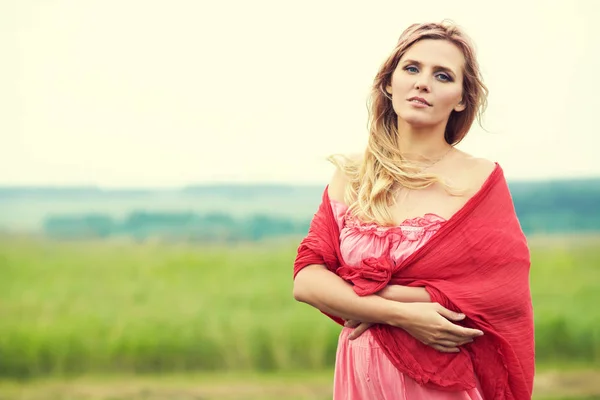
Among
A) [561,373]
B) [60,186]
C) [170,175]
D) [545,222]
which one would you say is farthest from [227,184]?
[561,373]

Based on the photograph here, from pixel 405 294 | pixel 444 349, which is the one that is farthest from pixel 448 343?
pixel 405 294

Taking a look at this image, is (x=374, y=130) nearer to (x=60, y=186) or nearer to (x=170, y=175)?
(x=170, y=175)

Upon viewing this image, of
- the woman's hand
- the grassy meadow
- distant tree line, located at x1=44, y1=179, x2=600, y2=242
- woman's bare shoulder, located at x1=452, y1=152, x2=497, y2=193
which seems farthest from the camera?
distant tree line, located at x1=44, y1=179, x2=600, y2=242

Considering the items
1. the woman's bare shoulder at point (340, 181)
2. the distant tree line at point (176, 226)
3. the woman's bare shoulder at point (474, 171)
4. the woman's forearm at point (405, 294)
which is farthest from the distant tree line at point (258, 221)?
the woman's forearm at point (405, 294)

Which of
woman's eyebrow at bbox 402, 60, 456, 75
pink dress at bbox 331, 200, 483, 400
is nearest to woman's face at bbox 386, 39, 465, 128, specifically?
woman's eyebrow at bbox 402, 60, 456, 75

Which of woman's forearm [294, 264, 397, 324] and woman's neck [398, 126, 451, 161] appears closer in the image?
woman's forearm [294, 264, 397, 324]

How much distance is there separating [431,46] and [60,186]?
2.68 meters

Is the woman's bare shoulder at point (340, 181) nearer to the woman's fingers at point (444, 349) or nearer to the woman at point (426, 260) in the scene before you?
the woman at point (426, 260)

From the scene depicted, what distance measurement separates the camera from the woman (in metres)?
1.66

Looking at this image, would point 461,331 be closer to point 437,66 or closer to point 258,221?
point 437,66

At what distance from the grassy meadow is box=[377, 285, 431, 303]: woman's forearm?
2196 millimetres

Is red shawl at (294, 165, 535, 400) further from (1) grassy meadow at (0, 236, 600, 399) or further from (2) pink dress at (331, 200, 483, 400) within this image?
(1) grassy meadow at (0, 236, 600, 399)

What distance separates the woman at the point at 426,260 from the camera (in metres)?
1.66

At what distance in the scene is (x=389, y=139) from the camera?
186 cm
